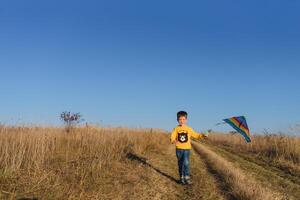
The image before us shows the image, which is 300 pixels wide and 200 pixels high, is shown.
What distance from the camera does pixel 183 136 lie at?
842 centimetres

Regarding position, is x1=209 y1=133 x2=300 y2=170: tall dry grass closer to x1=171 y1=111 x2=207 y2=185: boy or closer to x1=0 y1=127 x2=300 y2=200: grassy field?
x1=0 y1=127 x2=300 y2=200: grassy field

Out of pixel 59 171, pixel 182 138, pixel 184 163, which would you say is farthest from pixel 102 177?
pixel 182 138

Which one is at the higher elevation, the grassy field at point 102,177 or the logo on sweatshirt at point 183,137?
the logo on sweatshirt at point 183,137

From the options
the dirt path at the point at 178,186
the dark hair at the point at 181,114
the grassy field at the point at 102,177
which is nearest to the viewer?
the grassy field at the point at 102,177

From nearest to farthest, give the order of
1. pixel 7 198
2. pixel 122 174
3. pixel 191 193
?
pixel 7 198 < pixel 191 193 < pixel 122 174

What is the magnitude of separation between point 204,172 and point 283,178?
9.19 ft

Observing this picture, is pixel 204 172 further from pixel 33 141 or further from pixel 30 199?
pixel 30 199

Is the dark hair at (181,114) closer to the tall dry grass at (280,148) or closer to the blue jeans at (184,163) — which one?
the blue jeans at (184,163)

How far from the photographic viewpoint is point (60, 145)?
1046 cm

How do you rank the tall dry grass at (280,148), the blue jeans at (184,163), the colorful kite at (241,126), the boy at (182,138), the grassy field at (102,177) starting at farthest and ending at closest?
1. the tall dry grass at (280,148)
2. the colorful kite at (241,126)
3. the boy at (182,138)
4. the blue jeans at (184,163)
5. the grassy field at (102,177)

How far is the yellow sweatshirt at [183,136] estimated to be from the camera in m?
8.39

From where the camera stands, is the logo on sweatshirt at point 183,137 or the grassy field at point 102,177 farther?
the logo on sweatshirt at point 183,137

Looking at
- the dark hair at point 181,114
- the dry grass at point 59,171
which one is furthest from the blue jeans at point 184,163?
the dry grass at point 59,171

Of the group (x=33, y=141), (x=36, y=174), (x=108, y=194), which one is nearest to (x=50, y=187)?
(x=36, y=174)
